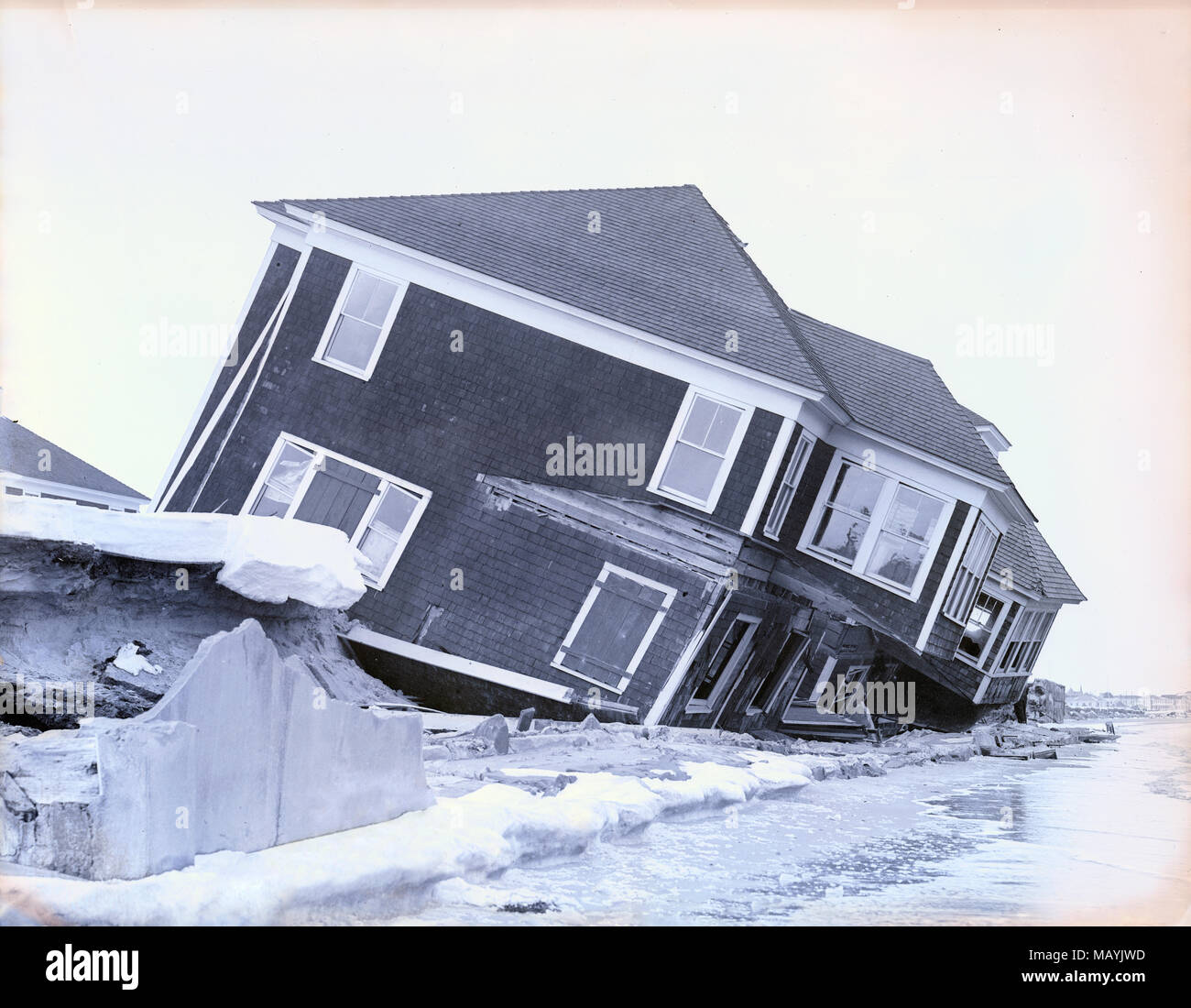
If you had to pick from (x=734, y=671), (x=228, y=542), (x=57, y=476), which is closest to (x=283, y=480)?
(x=734, y=671)

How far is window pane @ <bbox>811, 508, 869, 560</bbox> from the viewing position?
21000 mm

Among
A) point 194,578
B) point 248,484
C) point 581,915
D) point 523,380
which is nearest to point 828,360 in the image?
point 523,380

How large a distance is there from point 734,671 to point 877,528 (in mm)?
3406

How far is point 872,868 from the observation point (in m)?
9.04

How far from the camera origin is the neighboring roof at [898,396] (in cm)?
2081

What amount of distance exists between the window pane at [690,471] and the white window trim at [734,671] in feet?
6.99

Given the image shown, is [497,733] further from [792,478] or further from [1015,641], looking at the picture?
[1015,641]

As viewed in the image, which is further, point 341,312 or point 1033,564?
point 1033,564

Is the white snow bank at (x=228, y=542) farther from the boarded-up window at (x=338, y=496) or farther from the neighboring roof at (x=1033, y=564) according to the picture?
the neighboring roof at (x=1033, y=564)

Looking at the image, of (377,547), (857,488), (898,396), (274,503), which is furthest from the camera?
(898,396)

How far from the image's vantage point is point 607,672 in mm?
17656

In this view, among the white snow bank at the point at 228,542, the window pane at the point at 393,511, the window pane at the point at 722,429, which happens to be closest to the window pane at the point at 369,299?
the window pane at the point at 393,511

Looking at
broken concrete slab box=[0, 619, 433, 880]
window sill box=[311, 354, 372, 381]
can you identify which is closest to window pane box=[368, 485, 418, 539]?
window sill box=[311, 354, 372, 381]

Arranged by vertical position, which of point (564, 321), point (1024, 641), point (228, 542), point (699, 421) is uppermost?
point (564, 321)
